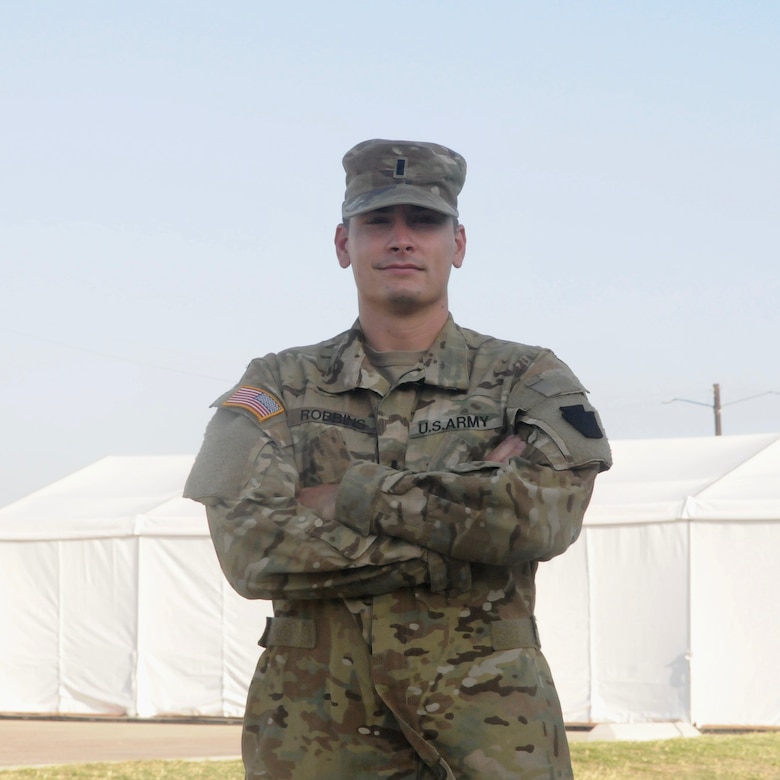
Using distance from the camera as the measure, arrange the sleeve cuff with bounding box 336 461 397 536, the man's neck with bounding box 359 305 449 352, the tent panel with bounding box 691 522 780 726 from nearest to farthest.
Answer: the sleeve cuff with bounding box 336 461 397 536, the man's neck with bounding box 359 305 449 352, the tent panel with bounding box 691 522 780 726

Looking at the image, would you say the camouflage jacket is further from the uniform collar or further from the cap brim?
the cap brim

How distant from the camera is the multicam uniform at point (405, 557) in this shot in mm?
2646

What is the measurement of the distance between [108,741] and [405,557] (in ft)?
31.9

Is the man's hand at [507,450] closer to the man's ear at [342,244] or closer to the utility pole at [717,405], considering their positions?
the man's ear at [342,244]

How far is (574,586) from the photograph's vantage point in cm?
1276

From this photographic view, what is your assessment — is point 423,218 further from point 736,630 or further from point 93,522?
point 93,522

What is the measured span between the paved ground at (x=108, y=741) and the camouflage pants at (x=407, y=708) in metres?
7.13

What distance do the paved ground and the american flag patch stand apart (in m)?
7.03

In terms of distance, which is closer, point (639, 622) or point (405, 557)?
point (405, 557)

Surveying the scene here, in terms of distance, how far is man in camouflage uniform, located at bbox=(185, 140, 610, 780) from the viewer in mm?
2664

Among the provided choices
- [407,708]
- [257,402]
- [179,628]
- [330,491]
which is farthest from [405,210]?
[179,628]

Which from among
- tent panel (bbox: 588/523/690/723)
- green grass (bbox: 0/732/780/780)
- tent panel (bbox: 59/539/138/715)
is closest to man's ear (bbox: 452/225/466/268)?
green grass (bbox: 0/732/780/780)

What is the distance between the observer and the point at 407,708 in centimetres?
262

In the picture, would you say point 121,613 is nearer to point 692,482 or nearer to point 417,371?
point 692,482
